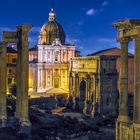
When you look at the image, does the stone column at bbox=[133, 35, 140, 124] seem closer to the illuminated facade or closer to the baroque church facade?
the baroque church facade

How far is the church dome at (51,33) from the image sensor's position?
76.4 m

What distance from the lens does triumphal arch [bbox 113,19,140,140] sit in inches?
938

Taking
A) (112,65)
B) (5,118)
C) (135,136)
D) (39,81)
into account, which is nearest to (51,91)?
(39,81)

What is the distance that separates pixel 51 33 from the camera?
7706cm

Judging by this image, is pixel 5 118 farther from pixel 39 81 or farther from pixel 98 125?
pixel 39 81

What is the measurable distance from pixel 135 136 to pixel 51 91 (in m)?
46.0

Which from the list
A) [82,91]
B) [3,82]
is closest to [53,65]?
[82,91]

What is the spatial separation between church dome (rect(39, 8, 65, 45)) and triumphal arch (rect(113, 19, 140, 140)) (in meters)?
49.7

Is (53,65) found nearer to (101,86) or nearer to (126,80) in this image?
(101,86)

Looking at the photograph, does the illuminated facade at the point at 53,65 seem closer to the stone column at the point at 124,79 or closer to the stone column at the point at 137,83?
the stone column at the point at 124,79

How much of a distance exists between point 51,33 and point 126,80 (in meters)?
52.2

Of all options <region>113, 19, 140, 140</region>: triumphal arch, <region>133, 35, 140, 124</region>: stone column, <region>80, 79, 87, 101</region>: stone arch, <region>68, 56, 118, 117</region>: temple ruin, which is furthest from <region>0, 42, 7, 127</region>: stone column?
<region>80, 79, 87, 101</region>: stone arch

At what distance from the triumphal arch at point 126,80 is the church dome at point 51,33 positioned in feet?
163

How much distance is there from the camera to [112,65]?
176ft
